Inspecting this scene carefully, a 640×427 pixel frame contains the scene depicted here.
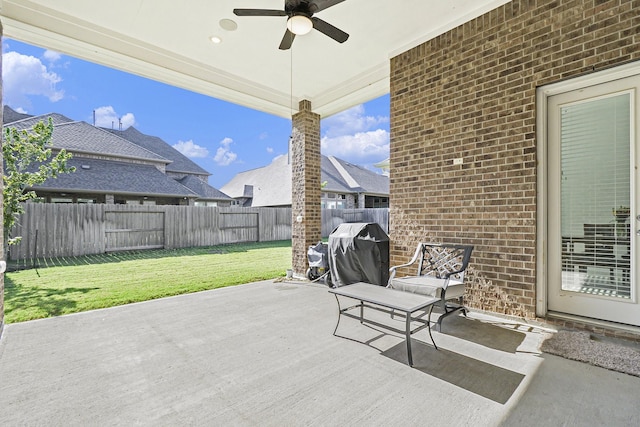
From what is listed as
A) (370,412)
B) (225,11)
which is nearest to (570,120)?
(370,412)

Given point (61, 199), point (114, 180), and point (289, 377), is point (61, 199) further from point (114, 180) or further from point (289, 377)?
point (289, 377)

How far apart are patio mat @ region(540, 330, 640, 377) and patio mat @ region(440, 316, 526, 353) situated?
259mm

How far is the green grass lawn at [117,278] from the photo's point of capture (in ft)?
13.5

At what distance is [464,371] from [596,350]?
4.37ft

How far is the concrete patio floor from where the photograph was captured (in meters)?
1.85

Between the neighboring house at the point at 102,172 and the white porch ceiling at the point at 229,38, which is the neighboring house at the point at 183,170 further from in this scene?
the white porch ceiling at the point at 229,38

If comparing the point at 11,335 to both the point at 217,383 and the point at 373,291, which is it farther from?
the point at 373,291

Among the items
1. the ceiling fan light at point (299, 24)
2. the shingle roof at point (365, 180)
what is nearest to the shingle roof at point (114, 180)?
the shingle roof at point (365, 180)

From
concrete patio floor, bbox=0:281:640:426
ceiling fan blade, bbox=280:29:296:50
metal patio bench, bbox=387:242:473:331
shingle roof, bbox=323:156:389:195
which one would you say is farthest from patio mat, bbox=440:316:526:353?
shingle roof, bbox=323:156:389:195

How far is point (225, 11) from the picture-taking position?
3.66 metres

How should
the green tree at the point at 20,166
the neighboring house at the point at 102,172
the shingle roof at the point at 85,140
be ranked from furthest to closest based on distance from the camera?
1. the shingle roof at the point at 85,140
2. the neighboring house at the point at 102,172
3. the green tree at the point at 20,166

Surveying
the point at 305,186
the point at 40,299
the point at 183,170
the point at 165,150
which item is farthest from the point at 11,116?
the point at 305,186

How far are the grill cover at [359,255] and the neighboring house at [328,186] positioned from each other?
15.3 meters

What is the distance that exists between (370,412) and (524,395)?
113 centimetres
